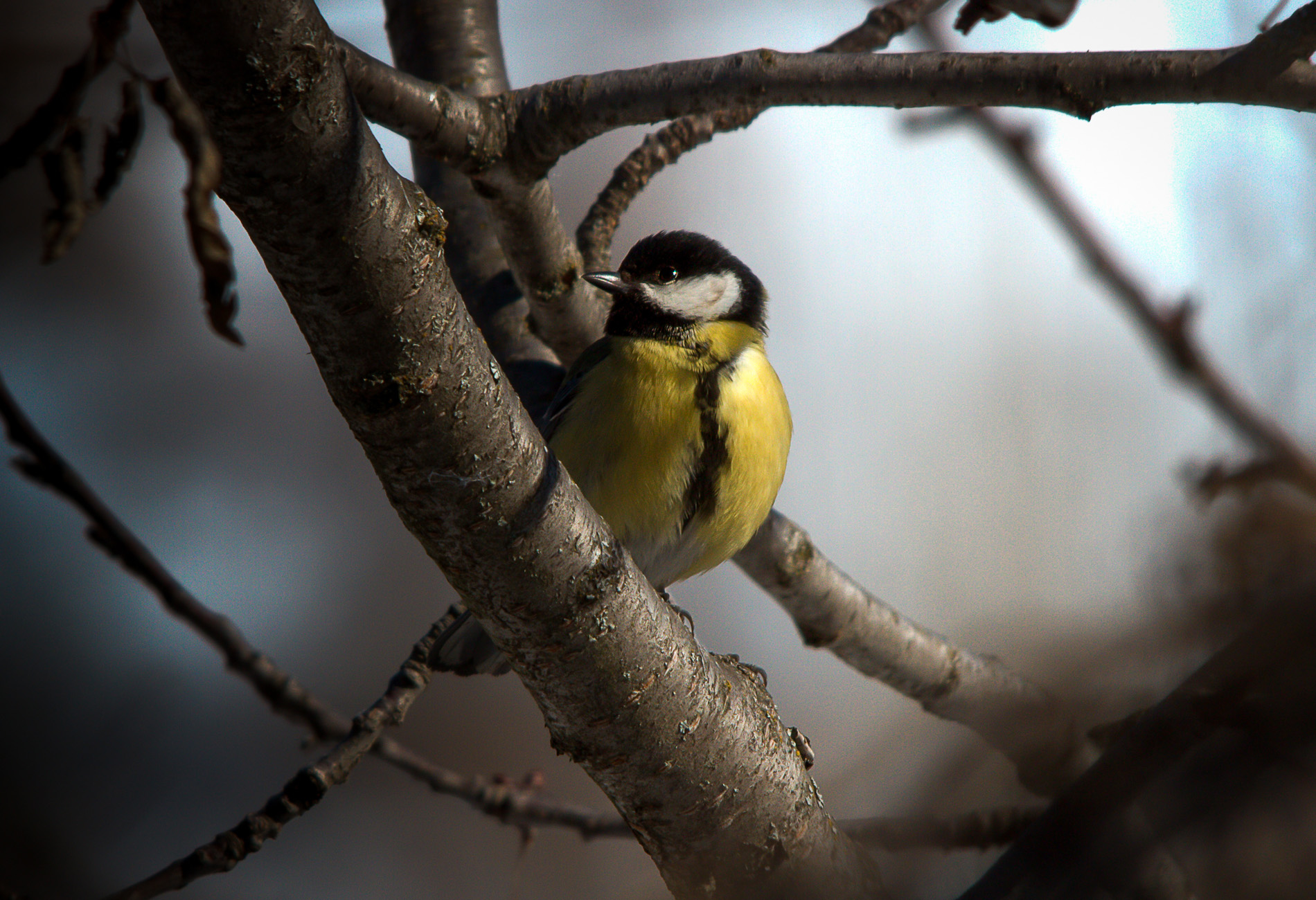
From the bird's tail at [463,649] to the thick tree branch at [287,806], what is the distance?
10.3 inches

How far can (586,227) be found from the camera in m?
Answer: 2.84

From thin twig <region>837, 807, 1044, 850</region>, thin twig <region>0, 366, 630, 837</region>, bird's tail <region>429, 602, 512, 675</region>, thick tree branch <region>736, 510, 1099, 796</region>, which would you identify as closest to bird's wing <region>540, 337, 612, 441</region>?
bird's tail <region>429, 602, 512, 675</region>

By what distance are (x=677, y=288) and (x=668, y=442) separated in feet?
2.53

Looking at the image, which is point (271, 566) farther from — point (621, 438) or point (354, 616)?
point (621, 438)

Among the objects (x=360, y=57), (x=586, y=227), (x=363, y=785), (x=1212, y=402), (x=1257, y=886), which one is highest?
(x=586, y=227)

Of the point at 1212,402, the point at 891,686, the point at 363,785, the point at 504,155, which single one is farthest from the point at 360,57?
the point at 363,785

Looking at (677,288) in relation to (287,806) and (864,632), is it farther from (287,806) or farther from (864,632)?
(287,806)

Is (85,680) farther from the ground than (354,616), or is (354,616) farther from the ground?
(354,616)

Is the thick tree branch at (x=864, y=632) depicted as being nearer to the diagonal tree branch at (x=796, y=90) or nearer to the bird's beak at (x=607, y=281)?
the bird's beak at (x=607, y=281)

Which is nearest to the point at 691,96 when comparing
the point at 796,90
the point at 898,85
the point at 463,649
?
the point at 796,90

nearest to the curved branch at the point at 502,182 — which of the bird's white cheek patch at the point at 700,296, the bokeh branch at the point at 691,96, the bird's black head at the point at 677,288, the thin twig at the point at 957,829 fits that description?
the bokeh branch at the point at 691,96

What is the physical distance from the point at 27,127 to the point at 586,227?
189cm

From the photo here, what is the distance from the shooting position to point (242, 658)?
87.4 inches

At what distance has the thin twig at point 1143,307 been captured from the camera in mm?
1717
